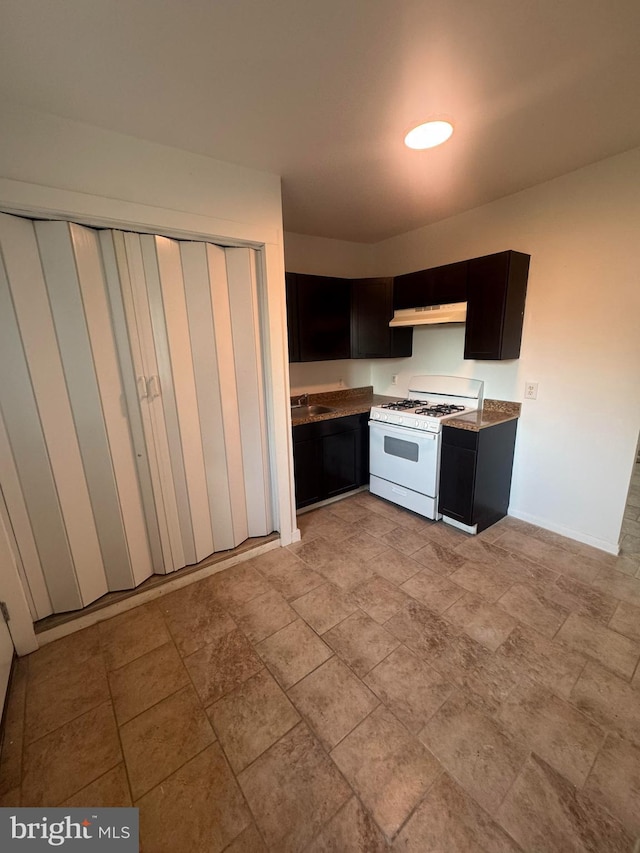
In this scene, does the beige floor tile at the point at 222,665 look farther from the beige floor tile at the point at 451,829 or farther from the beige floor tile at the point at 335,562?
the beige floor tile at the point at 451,829

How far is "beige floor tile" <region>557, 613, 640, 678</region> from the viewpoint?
158 cm

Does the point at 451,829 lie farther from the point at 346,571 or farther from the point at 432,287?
the point at 432,287

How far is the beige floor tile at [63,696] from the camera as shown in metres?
1.39

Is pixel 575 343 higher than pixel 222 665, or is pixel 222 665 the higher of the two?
pixel 575 343

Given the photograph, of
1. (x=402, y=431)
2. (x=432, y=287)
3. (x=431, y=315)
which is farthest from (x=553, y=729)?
(x=432, y=287)

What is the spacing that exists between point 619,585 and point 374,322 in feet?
8.90

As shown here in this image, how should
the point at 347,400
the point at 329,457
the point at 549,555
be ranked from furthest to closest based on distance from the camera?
1. the point at 347,400
2. the point at 329,457
3. the point at 549,555

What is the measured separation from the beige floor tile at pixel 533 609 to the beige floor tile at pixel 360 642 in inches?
29.4

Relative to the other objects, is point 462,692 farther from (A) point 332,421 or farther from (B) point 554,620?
(A) point 332,421

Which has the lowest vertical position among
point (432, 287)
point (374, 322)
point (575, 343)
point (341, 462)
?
point (341, 462)

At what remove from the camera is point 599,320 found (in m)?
2.23

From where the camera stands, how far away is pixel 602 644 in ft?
5.51

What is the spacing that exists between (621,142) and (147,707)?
378 centimetres

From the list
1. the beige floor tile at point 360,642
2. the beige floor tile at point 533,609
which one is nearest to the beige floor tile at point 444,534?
the beige floor tile at point 533,609
